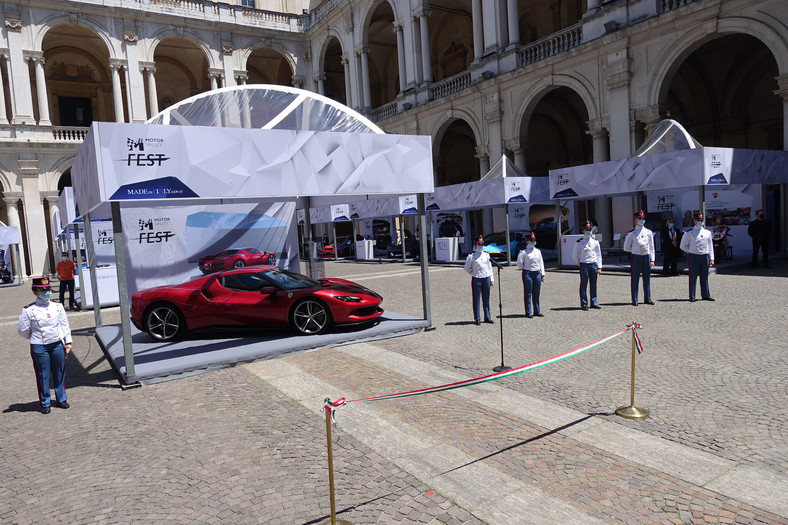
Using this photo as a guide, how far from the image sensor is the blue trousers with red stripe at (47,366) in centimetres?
638

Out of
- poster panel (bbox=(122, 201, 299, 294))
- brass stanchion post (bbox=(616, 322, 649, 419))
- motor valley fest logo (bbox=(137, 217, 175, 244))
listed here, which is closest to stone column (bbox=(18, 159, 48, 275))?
poster panel (bbox=(122, 201, 299, 294))

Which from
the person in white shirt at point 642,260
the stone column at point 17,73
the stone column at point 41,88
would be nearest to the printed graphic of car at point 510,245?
the person in white shirt at point 642,260

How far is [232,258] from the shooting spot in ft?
43.0

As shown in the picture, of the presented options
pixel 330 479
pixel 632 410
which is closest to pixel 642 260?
pixel 632 410

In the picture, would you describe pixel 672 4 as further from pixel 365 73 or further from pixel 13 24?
pixel 13 24

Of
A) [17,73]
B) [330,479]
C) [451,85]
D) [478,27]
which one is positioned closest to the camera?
[330,479]

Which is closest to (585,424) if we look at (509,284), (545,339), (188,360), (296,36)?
(545,339)

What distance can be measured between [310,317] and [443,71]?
34.6m

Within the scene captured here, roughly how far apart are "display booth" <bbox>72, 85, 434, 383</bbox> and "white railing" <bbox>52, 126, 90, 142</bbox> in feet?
91.4

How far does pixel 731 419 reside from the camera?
499 centimetres

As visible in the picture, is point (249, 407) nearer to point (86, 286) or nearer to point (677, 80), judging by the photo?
point (86, 286)

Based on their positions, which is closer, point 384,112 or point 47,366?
point 47,366

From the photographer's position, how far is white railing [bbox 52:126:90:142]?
3415 centimetres

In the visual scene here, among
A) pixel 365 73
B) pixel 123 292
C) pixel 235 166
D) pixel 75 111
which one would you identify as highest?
pixel 365 73
